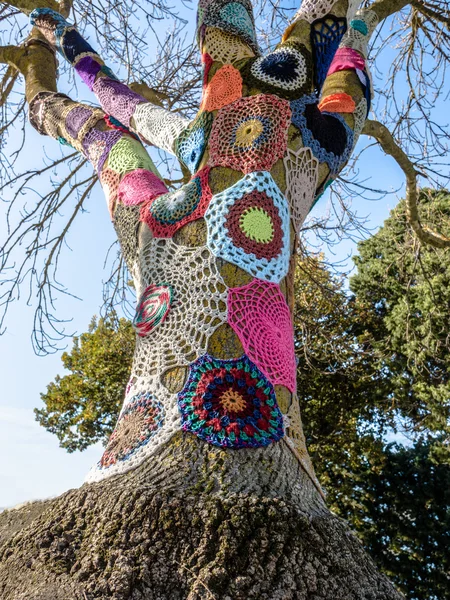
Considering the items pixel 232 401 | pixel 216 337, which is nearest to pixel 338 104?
pixel 216 337

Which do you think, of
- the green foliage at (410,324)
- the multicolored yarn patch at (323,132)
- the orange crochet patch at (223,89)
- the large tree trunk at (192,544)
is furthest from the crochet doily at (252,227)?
the green foliage at (410,324)

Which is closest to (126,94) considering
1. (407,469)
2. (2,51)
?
(2,51)

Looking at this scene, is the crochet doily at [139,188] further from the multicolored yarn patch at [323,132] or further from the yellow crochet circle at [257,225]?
the multicolored yarn patch at [323,132]

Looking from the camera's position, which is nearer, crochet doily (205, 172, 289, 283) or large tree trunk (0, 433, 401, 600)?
large tree trunk (0, 433, 401, 600)

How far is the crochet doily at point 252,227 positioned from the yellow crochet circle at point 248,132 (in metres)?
0.15

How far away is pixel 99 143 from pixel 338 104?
3.71 feet

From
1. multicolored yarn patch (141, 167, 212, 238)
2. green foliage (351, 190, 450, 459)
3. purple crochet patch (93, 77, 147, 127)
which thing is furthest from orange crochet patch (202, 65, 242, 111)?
green foliage (351, 190, 450, 459)

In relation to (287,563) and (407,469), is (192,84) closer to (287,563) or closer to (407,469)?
(287,563)

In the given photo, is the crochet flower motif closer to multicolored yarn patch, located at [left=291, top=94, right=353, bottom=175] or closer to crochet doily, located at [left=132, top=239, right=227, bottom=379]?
crochet doily, located at [left=132, top=239, right=227, bottom=379]

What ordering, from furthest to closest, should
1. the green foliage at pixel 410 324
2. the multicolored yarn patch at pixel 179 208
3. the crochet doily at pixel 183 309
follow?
the green foliage at pixel 410 324 < the multicolored yarn patch at pixel 179 208 < the crochet doily at pixel 183 309

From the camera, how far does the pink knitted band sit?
2.73 metres

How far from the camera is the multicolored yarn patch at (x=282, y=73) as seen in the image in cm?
223

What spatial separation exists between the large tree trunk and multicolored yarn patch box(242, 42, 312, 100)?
1.50 meters

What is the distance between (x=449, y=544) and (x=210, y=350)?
833cm
